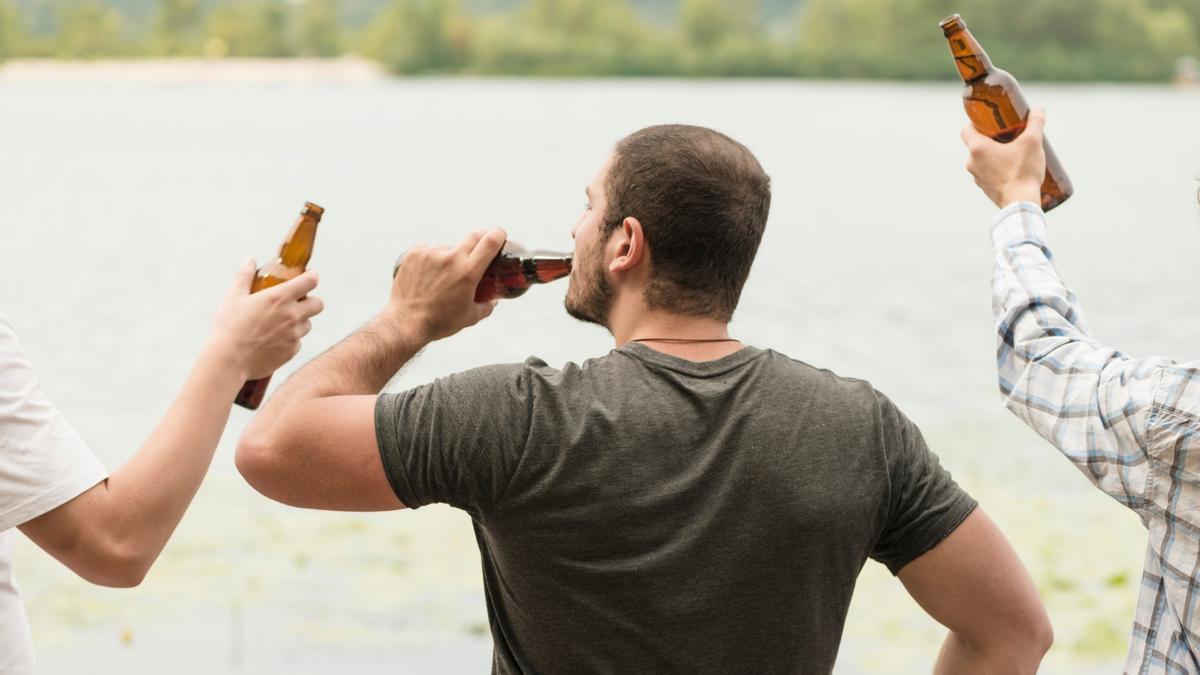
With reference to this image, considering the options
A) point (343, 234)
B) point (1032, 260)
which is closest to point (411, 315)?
point (1032, 260)

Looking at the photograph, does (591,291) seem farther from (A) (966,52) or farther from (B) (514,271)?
(A) (966,52)

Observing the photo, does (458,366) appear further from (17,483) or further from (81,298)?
(17,483)

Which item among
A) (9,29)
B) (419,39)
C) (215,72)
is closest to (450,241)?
(419,39)

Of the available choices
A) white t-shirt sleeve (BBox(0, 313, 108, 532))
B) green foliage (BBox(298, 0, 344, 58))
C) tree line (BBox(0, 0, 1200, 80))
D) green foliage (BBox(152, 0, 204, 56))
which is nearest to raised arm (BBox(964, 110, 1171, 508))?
white t-shirt sleeve (BBox(0, 313, 108, 532))

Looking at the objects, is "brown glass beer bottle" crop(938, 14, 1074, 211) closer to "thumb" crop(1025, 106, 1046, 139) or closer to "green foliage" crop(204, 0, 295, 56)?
"thumb" crop(1025, 106, 1046, 139)

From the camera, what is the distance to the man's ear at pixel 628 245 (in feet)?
5.60

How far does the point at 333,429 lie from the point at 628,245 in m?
0.43

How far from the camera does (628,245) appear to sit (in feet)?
5.67

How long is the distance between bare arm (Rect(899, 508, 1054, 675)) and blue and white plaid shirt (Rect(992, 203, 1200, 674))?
243 mm

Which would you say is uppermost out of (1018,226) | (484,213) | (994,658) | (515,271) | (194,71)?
(1018,226)

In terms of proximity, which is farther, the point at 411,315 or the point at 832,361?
the point at 832,361

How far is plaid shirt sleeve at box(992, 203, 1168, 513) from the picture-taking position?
4.70ft

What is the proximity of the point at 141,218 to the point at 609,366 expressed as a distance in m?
23.0

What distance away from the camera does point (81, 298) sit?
16641 mm
